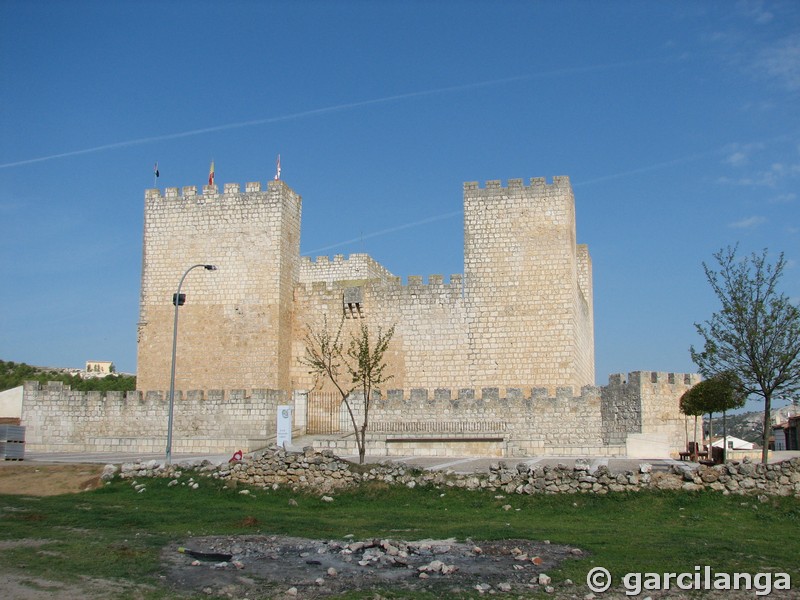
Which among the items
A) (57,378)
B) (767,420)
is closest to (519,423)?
(767,420)

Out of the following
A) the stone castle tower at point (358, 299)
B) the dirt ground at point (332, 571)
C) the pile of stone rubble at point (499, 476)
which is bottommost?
the dirt ground at point (332, 571)

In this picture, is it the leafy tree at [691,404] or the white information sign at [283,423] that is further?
the leafy tree at [691,404]

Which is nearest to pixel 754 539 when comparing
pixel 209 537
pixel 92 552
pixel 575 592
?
pixel 575 592

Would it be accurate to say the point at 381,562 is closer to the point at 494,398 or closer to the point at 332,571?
the point at 332,571

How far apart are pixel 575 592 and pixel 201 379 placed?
2188cm

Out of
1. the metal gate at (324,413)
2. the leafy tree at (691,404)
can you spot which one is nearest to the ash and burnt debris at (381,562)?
the leafy tree at (691,404)

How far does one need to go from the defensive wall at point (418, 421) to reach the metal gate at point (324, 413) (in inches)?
23.9

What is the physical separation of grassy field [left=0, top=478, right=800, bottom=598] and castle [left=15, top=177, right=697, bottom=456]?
8725 mm

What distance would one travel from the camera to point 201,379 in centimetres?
2755

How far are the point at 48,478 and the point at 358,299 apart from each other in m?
13.4

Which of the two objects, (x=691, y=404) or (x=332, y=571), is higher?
(x=691, y=404)

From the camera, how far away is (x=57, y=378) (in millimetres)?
55906

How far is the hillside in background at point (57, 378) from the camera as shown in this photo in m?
47.6

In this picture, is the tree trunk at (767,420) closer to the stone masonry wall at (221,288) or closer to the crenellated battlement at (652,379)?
the crenellated battlement at (652,379)
